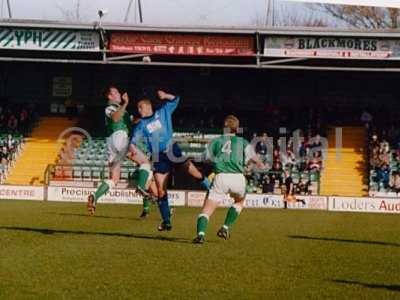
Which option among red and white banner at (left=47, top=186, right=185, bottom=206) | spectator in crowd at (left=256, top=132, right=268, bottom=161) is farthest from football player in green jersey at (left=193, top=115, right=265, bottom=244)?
spectator in crowd at (left=256, top=132, right=268, bottom=161)

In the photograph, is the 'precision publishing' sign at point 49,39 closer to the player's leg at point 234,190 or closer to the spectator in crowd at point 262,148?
the spectator in crowd at point 262,148

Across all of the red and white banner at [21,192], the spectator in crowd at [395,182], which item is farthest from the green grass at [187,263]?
the spectator in crowd at [395,182]

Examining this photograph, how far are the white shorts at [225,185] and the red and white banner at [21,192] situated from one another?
20083 mm

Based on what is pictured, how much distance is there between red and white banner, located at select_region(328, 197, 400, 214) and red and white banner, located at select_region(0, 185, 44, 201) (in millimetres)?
10332

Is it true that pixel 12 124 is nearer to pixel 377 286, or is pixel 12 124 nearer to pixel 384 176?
pixel 384 176

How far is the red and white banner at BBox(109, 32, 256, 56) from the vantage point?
1347 inches

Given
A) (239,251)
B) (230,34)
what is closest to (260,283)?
(239,251)

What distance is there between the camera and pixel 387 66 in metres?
37.8

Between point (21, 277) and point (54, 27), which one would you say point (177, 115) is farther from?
point (21, 277)

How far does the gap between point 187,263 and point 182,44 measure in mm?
24334

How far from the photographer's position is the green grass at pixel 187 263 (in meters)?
8.86

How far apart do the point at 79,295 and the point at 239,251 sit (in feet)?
16.0

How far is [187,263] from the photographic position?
1108cm

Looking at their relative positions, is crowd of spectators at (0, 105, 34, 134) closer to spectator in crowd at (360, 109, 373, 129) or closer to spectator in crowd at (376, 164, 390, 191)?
spectator in crowd at (360, 109, 373, 129)
